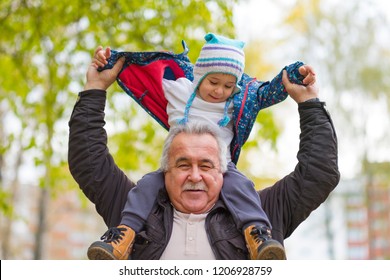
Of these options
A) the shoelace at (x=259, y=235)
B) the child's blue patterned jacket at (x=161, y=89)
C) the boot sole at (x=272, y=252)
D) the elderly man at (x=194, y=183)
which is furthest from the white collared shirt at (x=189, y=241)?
the child's blue patterned jacket at (x=161, y=89)

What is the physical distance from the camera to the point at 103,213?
357 centimetres

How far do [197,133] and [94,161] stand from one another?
1.71 ft

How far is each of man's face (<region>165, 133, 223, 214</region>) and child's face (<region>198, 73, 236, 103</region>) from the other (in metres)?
0.26

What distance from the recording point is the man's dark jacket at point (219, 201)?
3305mm

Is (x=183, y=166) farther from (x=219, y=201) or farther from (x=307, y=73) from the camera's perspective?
(x=307, y=73)

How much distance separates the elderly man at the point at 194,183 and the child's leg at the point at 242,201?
51 millimetres

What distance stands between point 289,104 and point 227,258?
47.1 ft

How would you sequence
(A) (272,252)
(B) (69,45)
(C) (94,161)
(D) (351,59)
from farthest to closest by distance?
(D) (351,59) < (B) (69,45) < (C) (94,161) < (A) (272,252)

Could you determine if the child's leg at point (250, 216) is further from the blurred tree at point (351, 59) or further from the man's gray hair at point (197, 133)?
the blurred tree at point (351, 59)

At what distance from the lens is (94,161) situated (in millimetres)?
3518

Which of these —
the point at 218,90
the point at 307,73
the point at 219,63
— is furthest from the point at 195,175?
the point at 307,73

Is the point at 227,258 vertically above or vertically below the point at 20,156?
below
